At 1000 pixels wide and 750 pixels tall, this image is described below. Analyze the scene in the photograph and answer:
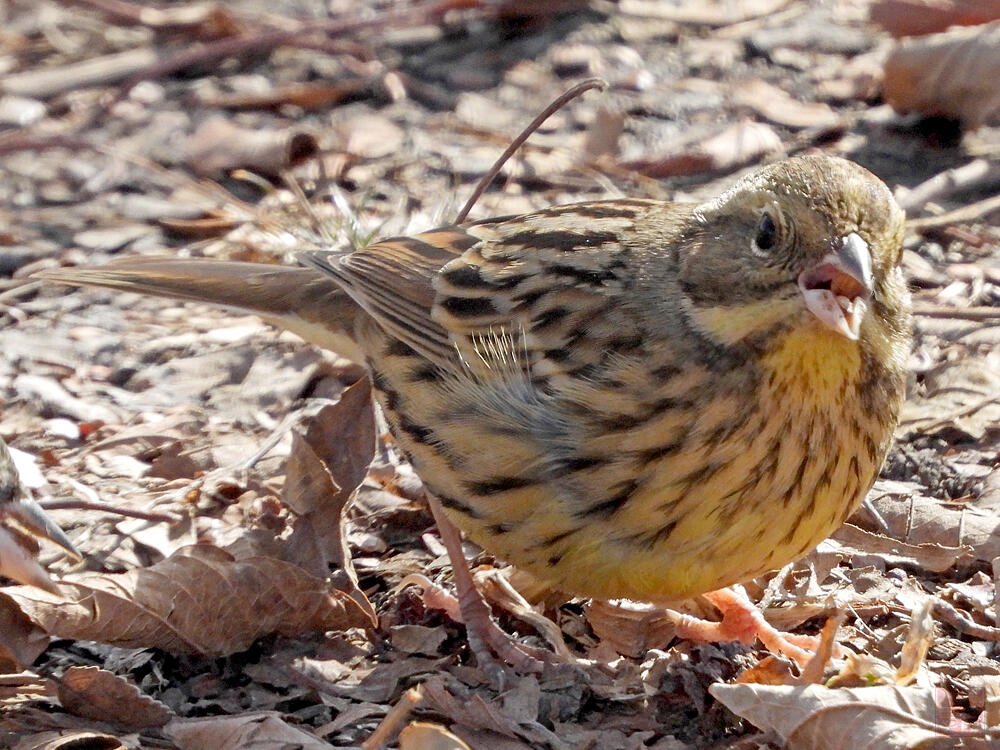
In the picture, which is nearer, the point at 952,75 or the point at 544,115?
the point at 544,115

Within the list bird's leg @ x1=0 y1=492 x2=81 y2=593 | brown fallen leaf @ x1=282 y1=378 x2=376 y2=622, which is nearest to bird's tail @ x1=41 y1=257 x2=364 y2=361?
brown fallen leaf @ x1=282 y1=378 x2=376 y2=622

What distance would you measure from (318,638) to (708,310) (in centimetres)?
148

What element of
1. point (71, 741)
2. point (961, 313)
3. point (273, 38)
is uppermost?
point (273, 38)

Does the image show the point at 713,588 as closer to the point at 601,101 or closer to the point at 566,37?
the point at 601,101

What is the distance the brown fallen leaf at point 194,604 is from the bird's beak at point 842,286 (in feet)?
5.36

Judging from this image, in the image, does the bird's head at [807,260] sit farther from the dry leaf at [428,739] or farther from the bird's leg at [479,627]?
the dry leaf at [428,739]

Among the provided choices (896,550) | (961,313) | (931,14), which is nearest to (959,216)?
(961,313)

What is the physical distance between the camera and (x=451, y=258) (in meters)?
4.72

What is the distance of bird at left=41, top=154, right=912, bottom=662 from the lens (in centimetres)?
362

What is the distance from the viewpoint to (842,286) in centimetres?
354

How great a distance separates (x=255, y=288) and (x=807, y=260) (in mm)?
2261

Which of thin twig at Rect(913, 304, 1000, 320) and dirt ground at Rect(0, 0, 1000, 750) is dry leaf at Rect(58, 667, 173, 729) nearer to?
dirt ground at Rect(0, 0, 1000, 750)

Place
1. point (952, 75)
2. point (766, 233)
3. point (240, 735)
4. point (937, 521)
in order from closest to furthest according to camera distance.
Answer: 1. point (766, 233)
2. point (240, 735)
3. point (937, 521)
4. point (952, 75)

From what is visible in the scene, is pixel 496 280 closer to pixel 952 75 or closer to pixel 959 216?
pixel 959 216
